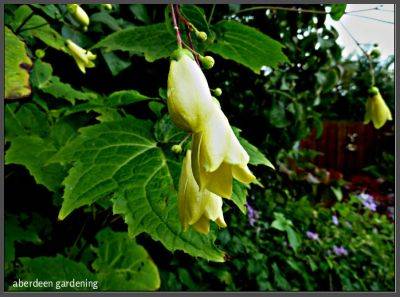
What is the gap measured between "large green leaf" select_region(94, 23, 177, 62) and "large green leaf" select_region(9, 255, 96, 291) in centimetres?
66

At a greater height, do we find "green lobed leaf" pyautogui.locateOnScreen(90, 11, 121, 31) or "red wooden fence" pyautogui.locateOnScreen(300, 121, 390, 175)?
"green lobed leaf" pyautogui.locateOnScreen(90, 11, 121, 31)

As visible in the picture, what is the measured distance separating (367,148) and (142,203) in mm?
5413

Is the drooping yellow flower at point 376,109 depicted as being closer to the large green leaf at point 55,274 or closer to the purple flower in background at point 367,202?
the large green leaf at point 55,274

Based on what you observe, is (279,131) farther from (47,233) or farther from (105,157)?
(105,157)

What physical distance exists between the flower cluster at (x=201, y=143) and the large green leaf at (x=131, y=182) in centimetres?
4

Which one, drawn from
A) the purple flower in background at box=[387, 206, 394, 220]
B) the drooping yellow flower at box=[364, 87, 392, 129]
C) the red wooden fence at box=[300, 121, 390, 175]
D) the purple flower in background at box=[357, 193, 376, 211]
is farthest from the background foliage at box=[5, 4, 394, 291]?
the red wooden fence at box=[300, 121, 390, 175]

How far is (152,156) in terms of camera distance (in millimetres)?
625

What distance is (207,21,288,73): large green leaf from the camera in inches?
30.5

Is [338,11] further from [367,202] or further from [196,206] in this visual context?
[367,202]

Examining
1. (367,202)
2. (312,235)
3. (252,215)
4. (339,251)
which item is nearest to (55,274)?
(252,215)

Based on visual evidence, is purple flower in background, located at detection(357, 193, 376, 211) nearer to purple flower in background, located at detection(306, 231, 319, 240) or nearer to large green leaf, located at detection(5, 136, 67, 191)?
purple flower in background, located at detection(306, 231, 319, 240)

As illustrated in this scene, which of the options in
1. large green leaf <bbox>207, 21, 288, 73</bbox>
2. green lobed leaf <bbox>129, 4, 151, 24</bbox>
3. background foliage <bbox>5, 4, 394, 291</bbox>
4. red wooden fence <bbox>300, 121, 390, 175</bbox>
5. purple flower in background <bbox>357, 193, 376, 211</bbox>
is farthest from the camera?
red wooden fence <bbox>300, 121, 390, 175</bbox>

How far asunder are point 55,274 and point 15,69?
64 centimetres

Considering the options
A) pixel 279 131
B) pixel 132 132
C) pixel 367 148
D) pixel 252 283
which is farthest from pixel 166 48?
pixel 367 148
